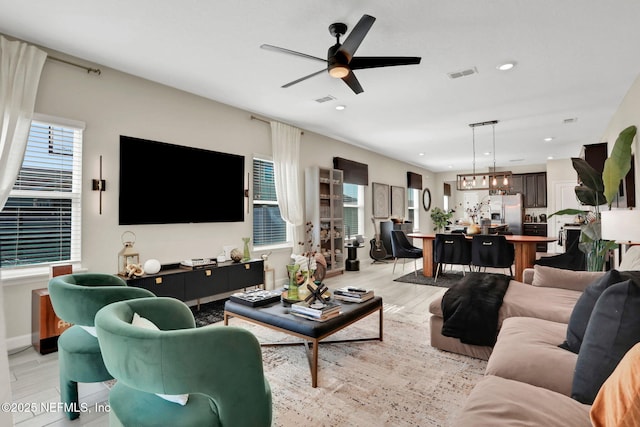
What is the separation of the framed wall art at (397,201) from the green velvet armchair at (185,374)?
26.0 feet

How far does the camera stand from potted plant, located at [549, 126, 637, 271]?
3.66 metres

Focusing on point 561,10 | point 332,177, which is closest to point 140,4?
point 561,10

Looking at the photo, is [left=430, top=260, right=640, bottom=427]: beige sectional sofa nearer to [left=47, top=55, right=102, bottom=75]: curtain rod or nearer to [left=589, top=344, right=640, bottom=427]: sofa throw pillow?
[left=589, top=344, right=640, bottom=427]: sofa throw pillow

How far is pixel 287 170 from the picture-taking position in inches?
213

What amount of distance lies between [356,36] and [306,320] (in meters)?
2.09

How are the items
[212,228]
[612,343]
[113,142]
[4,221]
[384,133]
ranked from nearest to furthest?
1. [612,343]
2. [4,221]
3. [113,142]
4. [212,228]
5. [384,133]

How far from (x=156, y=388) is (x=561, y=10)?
3.49m

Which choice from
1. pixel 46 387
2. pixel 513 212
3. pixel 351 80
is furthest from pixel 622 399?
pixel 513 212

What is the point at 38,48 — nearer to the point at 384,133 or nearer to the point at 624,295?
the point at 624,295

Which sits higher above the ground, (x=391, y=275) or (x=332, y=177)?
(x=332, y=177)

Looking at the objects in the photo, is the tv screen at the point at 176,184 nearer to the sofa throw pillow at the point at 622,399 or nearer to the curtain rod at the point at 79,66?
the curtain rod at the point at 79,66

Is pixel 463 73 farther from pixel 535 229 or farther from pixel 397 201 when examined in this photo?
pixel 535 229

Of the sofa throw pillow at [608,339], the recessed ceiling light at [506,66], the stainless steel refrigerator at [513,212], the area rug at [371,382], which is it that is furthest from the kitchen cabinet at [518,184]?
the sofa throw pillow at [608,339]

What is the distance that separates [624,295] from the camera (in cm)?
133
